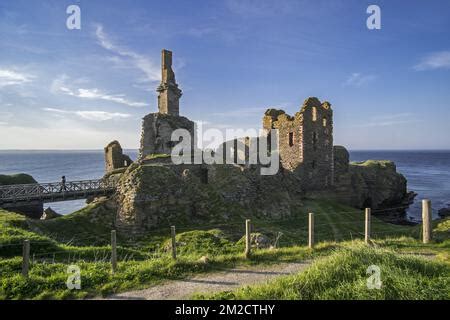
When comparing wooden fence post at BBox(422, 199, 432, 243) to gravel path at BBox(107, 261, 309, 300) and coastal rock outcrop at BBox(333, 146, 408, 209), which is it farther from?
coastal rock outcrop at BBox(333, 146, 408, 209)

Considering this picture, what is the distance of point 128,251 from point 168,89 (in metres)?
29.2

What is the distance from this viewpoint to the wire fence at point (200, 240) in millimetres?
11211

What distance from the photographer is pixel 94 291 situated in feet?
26.2

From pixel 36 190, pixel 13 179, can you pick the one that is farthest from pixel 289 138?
pixel 13 179

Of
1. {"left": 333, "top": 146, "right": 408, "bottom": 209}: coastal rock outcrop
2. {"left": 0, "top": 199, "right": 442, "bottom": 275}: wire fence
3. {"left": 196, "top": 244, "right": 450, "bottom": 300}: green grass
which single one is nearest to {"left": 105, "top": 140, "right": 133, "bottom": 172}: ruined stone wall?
{"left": 0, "top": 199, "right": 442, "bottom": 275}: wire fence

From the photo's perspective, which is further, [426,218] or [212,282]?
[426,218]

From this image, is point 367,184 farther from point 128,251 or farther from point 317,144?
point 128,251

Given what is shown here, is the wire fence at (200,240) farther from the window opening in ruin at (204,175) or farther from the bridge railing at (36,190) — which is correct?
the bridge railing at (36,190)

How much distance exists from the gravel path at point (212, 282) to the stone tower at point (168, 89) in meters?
33.3

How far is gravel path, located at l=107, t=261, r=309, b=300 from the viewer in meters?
7.78

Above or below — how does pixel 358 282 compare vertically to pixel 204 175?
below

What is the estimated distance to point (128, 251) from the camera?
14125 mm
